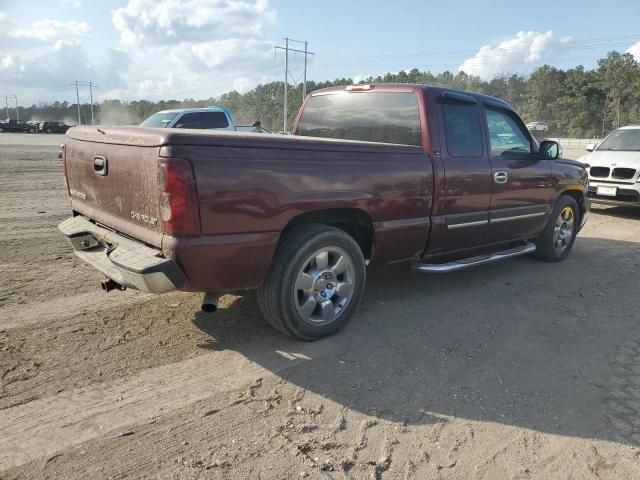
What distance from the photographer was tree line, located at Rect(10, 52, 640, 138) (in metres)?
65.7

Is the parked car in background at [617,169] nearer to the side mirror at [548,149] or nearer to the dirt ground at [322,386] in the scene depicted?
the side mirror at [548,149]

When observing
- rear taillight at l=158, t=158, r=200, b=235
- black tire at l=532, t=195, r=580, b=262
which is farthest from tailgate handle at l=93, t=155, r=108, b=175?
black tire at l=532, t=195, r=580, b=262

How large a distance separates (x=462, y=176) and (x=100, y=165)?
3018 mm

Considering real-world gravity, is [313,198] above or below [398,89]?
below

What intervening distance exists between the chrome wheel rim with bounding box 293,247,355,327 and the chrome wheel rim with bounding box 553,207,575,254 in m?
3.53

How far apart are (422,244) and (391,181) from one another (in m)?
0.74

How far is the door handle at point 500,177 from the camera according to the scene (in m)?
4.85

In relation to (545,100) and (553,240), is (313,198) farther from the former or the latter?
(545,100)

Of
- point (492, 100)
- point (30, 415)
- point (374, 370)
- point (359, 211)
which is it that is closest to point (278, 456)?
point (374, 370)

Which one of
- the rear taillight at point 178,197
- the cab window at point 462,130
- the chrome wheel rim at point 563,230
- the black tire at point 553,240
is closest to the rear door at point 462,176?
the cab window at point 462,130

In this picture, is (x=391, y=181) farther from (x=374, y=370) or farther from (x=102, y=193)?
(x=102, y=193)

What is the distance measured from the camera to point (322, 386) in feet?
10.2

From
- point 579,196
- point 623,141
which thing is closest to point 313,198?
point 579,196

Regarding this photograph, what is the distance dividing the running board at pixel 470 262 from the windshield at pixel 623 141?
6.11 m
